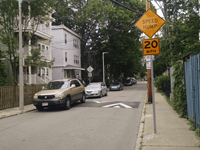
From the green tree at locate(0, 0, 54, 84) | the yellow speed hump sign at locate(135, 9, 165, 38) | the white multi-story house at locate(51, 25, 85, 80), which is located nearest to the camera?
the yellow speed hump sign at locate(135, 9, 165, 38)

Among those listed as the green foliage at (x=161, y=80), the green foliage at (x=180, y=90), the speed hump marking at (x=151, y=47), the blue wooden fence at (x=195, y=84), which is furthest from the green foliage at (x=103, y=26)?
the blue wooden fence at (x=195, y=84)

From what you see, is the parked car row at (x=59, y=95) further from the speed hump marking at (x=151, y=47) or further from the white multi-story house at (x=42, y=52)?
the white multi-story house at (x=42, y=52)

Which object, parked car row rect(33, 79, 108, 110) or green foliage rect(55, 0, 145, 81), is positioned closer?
parked car row rect(33, 79, 108, 110)

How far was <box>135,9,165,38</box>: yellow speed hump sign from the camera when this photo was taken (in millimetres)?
6797

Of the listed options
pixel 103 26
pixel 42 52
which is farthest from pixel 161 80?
pixel 103 26

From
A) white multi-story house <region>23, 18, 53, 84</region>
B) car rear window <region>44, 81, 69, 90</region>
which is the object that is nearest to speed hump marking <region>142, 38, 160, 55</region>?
car rear window <region>44, 81, 69, 90</region>

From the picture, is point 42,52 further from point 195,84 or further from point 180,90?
point 195,84

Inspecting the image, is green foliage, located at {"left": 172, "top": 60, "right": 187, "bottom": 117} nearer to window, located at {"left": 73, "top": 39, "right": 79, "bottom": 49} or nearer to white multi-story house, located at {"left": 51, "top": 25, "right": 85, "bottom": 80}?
white multi-story house, located at {"left": 51, "top": 25, "right": 85, "bottom": 80}

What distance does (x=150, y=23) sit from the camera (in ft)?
22.6

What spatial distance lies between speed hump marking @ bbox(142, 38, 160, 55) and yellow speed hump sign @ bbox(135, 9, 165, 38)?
0.32m

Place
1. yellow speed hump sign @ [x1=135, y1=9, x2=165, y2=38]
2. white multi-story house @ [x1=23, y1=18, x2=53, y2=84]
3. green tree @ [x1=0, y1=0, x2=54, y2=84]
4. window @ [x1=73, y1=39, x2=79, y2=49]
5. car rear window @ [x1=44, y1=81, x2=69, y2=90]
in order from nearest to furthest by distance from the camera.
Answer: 1. yellow speed hump sign @ [x1=135, y1=9, x2=165, y2=38]
2. car rear window @ [x1=44, y1=81, x2=69, y2=90]
3. green tree @ [x1=0, y1=0, x2=54, y2=84]
4. white multi-story house @ [x1=23, y1=18, x2=53, y2=84]
5. window @ [x1=73, y1=39, x2=79, y2=49]

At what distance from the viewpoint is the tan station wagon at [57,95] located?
38.4 ft

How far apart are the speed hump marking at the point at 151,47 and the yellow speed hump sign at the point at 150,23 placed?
324 mm

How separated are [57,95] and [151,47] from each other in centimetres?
673
